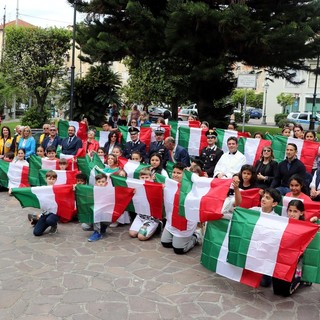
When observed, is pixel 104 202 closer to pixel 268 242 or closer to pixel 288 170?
pixel 268 242

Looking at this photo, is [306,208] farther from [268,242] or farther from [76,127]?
[76,127]

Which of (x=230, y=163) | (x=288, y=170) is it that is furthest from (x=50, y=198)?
(x=288, y=170)

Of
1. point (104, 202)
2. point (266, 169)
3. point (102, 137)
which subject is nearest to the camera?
point (104, 202)

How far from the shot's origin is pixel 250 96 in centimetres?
6412

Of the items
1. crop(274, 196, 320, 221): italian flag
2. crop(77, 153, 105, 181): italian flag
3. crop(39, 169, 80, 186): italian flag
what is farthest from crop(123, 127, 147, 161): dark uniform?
crop(274, 196, 320, 221): italian flag

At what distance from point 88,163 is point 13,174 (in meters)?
2.11

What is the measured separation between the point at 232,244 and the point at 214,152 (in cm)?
430

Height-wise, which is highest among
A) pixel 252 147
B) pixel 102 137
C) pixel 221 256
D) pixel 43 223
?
pixel 252 147

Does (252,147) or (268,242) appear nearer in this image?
(268,242)

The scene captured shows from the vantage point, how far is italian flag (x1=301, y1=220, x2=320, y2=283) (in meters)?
4.70

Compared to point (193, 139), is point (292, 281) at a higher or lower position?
lower

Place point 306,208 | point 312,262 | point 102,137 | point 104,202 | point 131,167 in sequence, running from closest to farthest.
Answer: point 312,262, point 306,208, point 104,202, point 131,167, point 102,137

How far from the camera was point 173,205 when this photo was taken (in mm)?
6402

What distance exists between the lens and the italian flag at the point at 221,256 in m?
5.04
